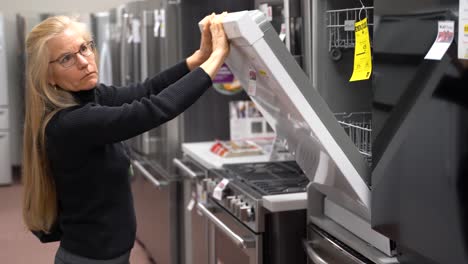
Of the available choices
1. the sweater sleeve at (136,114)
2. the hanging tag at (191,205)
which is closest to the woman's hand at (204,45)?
the sweater sleeve at (136,114)

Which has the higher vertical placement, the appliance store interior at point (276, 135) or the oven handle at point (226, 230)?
the appliance store interior at point (276, 135)

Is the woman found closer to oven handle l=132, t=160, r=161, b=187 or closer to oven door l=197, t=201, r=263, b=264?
oven door l=197, t=201, r=263, b=264

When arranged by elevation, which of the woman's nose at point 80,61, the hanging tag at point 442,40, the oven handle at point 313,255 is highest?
the hanging tag at point 442,40

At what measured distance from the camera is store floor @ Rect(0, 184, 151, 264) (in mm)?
4387

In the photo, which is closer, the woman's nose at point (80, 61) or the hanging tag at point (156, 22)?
the woman's nose at point (80, 61)

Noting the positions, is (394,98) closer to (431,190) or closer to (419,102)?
(419,102)

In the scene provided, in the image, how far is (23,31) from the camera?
22.2 feet

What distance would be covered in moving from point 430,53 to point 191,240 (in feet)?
7.49

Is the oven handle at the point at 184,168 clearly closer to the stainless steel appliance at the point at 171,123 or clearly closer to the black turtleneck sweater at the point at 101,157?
the stainless steel appliance at the point at 171,123

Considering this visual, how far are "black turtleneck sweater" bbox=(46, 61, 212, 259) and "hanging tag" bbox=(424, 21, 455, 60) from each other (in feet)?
2.32

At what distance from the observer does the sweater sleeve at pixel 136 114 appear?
1751mm

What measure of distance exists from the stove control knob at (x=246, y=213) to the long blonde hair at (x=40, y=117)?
68cm

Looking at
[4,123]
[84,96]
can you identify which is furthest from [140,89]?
[4,123]

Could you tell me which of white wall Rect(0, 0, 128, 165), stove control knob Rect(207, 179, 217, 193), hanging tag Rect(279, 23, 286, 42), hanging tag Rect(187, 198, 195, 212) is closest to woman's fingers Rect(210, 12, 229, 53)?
hanging tag Rect(279, 23, 286, 42)
